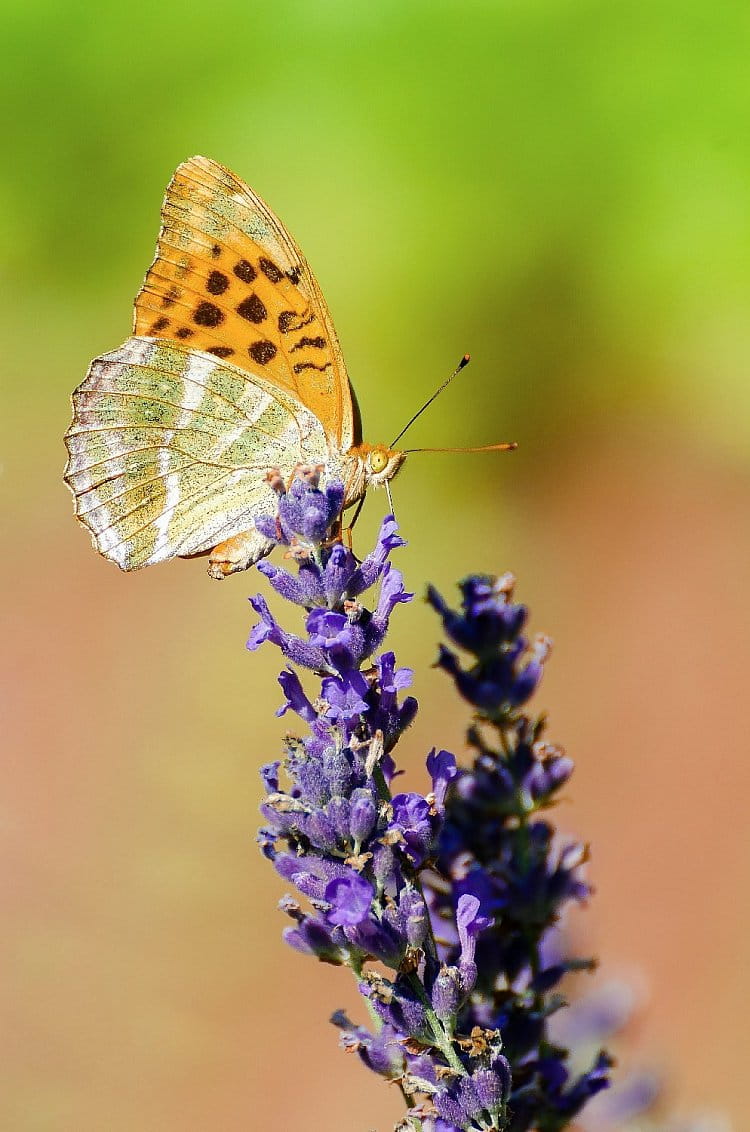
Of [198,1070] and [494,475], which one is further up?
[494,475]

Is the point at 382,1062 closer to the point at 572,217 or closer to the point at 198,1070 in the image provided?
the point at 198,1070

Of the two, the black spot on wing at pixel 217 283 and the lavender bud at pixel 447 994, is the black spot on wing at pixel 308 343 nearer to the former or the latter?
the black spot on wing at pixel 217 283

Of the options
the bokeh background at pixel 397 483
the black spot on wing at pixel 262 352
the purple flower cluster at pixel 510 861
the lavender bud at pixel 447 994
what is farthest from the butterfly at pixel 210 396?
the bokeh background at pixel 397 483

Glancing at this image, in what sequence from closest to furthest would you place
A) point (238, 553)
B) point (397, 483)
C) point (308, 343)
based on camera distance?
point (238, 553)
point (308, 343)
point (397, 483)

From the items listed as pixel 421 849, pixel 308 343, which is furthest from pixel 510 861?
pixel 308 343

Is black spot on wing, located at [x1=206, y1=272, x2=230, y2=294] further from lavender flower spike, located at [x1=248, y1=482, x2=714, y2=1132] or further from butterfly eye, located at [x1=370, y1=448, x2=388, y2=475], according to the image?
lavender flower spike, located at [x1=248, y1=482, x2=714, y2=1132]

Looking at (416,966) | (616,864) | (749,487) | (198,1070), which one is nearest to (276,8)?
(749,487)

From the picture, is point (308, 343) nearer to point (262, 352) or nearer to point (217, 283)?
point (262, 352)


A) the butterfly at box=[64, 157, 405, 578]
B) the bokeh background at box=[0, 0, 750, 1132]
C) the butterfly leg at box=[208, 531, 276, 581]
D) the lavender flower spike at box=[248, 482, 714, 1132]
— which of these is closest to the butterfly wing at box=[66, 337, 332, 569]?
the butterfly at box=[64, 157, 405, 578]
